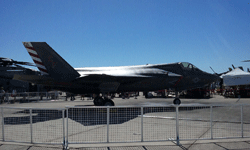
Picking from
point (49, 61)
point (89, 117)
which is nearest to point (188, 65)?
point (49, 61)

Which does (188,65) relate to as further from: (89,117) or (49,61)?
(89,117)

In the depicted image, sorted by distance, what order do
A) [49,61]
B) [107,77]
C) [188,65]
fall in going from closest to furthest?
[49,61] < [107,77] < [188,65]

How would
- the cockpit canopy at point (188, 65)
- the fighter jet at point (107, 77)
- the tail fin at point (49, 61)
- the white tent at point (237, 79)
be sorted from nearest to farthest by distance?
the tail fin at point (49, 61) < the fighter jet at point (107, 77) < the cockpit canopy at point (188, 65) < the white tent at point (237, 79)

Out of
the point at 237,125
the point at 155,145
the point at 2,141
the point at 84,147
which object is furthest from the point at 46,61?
the point at 237,125

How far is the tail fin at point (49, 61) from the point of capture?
12258mm

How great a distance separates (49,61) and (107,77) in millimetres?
3952

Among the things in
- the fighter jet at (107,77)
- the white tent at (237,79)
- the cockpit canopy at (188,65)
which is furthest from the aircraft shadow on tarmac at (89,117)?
the white tent at (237,79)

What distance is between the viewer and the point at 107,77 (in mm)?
13367

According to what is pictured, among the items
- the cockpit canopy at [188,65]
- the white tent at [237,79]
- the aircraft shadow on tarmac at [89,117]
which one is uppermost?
the cockpit canopy at [188,65]

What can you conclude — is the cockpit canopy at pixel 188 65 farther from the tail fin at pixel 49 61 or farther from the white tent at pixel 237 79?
the white tent at pixel 237 79

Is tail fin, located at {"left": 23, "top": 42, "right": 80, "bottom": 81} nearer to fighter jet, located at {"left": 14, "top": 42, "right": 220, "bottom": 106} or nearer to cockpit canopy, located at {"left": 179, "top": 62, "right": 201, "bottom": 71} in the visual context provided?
fighter jet, located at {"left": 14, "top": 42, "right": 220, "bottom": 106}

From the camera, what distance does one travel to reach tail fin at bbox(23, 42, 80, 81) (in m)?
12.3

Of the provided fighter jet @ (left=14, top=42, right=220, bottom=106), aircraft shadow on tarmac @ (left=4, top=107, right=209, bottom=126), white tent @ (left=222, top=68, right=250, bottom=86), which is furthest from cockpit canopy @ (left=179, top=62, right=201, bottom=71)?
white tent @ (left=222, top=68, right=250, bottom=86)

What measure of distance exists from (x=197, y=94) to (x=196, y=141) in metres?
22.6
